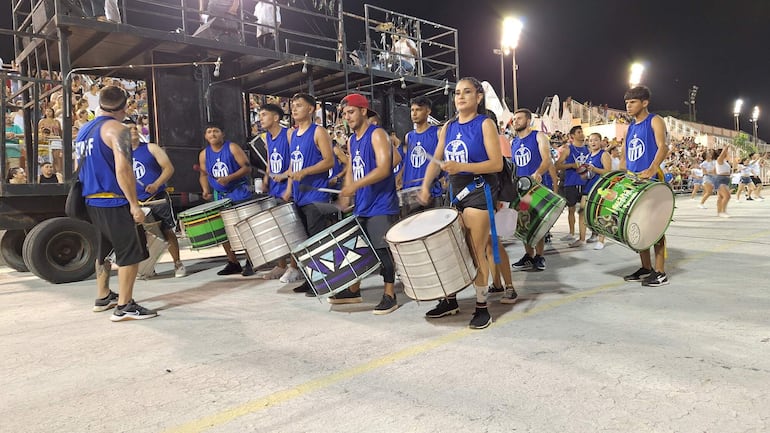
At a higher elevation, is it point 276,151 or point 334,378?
point 276,151

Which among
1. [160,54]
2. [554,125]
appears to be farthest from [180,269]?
[554,125]

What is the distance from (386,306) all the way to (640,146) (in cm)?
299

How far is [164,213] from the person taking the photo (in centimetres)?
629

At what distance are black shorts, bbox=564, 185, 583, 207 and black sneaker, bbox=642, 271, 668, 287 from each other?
11.8ft

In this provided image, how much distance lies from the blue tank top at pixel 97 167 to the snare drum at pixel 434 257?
2357 mm

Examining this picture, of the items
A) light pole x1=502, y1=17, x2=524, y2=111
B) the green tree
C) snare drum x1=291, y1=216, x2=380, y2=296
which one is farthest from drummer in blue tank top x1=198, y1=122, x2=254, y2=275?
the green tree

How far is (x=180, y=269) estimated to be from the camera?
6.66 m

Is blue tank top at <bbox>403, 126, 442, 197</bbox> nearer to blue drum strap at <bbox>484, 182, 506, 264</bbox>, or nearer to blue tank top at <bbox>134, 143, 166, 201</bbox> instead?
blue drum strap at <bbox>484, 182, 506, 264</bbox>

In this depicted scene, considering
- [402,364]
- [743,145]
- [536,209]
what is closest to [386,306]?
[402,364]

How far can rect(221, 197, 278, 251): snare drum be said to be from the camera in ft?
18.6

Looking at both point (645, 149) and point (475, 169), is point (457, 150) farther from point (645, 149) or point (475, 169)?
point (645, 149)

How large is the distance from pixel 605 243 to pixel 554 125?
18.9 m

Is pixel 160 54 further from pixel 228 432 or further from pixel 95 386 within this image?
pixel 228 432

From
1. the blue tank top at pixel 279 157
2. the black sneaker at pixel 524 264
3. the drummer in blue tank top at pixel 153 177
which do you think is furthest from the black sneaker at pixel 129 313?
the black sneaker at pixel 524 264
